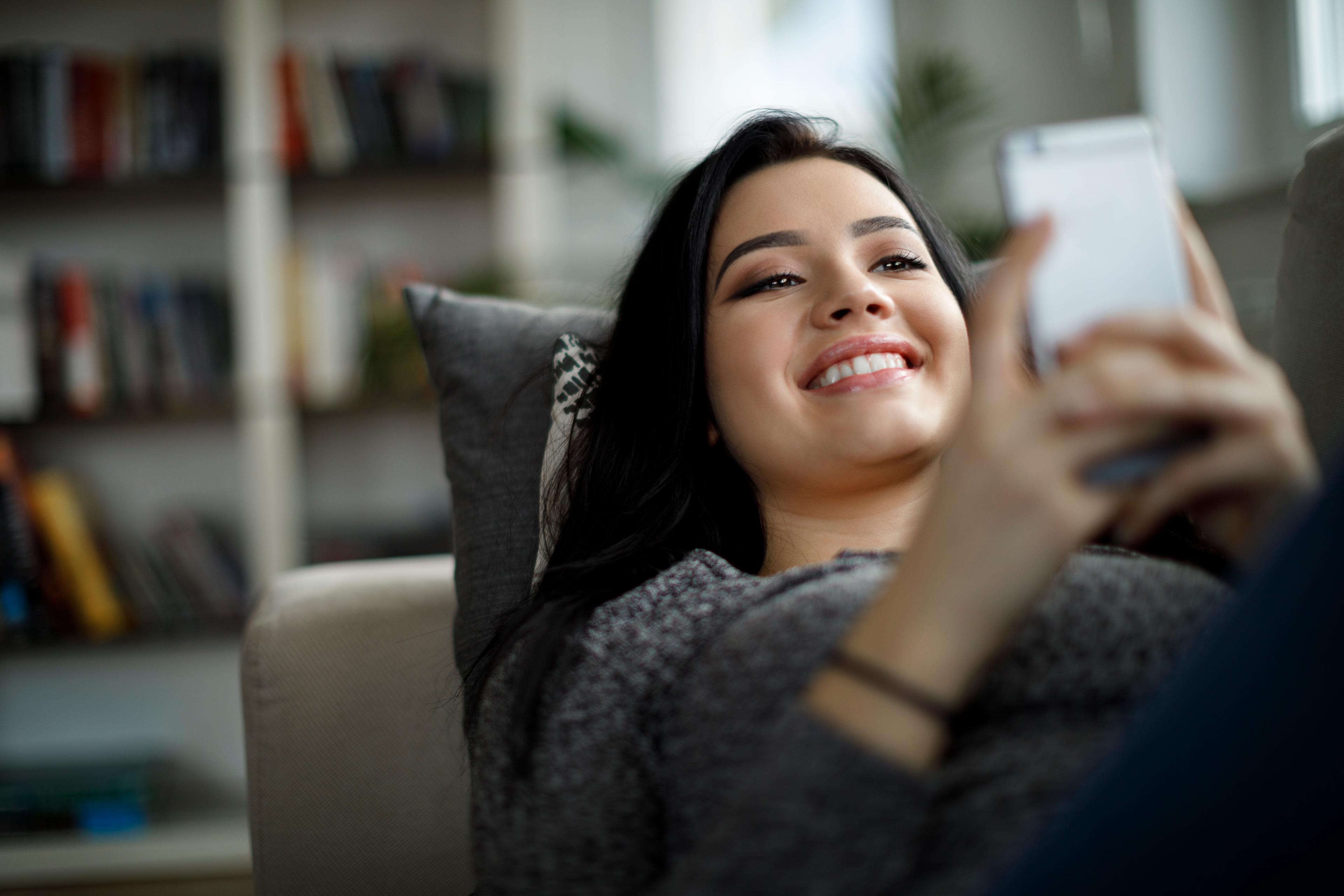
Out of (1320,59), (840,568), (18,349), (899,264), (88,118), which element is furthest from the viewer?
(88,118)

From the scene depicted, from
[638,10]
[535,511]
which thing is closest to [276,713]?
[535,511]

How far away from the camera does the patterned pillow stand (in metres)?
1.00

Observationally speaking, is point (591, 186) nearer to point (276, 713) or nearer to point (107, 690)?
point (107, 690)

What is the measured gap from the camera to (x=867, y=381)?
2.87 feet

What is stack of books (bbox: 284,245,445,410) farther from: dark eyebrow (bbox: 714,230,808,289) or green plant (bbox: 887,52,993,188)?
dark eyebrow (bbox: 714,230,808,289)

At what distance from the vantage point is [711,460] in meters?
1.05

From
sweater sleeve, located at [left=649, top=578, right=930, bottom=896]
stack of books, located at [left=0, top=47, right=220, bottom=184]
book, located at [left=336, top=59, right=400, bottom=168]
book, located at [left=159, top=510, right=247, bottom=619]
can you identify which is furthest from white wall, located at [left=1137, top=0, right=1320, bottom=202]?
book, located at [left=159, top=510, right=247, bottom=619]

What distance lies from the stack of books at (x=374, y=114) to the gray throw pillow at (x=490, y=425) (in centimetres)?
122

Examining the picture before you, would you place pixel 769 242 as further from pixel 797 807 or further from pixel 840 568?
pixel 797 807

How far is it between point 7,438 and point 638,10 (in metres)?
2.07

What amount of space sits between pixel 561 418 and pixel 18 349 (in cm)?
173

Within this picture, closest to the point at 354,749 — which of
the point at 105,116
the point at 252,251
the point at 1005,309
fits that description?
the point at 1005,309

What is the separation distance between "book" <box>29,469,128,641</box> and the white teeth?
1.97 meters

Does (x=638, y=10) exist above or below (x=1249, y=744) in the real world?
above
